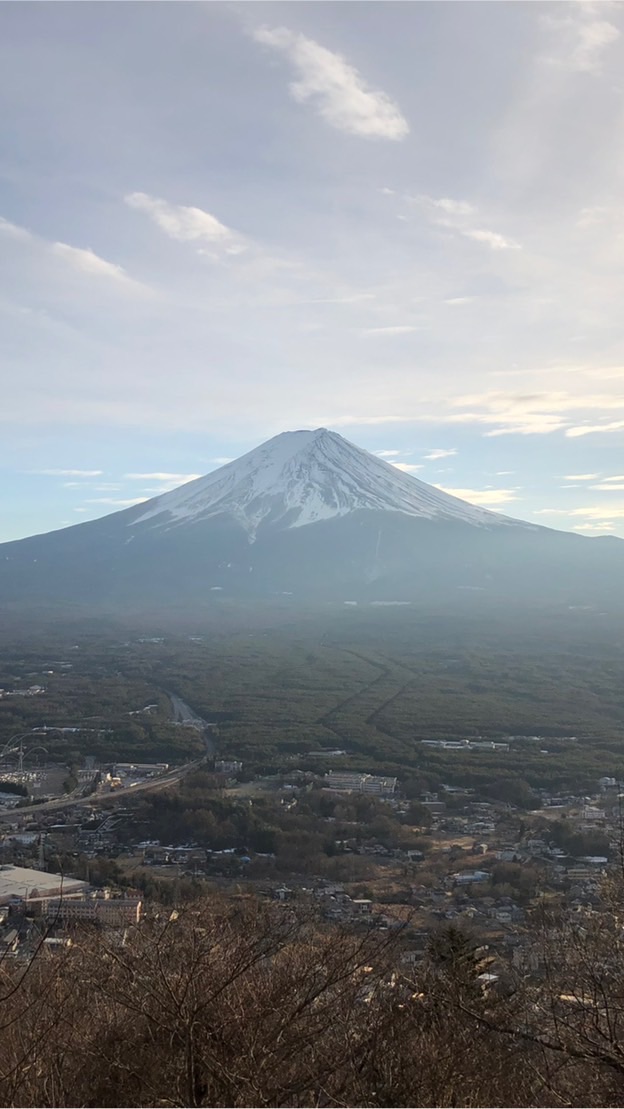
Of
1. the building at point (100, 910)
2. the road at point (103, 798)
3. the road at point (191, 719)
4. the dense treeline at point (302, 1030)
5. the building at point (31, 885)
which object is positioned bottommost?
the road at point (191, 719)

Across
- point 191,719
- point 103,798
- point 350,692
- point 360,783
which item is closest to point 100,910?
point 103,798

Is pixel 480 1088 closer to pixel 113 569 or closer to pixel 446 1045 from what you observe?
pixel 446 1045

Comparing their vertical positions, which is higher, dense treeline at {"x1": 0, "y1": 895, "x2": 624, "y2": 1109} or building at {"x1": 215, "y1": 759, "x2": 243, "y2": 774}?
dense treeline at {"x1": 0, "y1": 895, "x2": 624, "y2": 1109}

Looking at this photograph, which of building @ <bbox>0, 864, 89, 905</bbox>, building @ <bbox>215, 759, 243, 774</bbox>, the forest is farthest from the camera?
the forest

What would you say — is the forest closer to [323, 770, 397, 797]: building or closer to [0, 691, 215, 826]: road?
[323, 770, 397, 797]: building

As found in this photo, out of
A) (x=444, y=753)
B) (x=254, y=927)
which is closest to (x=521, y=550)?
(x=444, y=753)

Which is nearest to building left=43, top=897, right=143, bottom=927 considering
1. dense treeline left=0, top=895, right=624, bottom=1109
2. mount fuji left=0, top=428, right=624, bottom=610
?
dense treeline left=0, top=895, right=624, bottom=1109

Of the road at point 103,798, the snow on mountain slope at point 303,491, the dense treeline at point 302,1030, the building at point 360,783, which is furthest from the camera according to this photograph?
the snow on mountain slope at point 303,491

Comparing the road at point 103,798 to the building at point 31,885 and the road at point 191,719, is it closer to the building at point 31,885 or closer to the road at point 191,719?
the road at point 191,719

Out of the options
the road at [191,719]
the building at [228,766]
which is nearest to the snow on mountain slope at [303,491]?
the road at [191,719]
